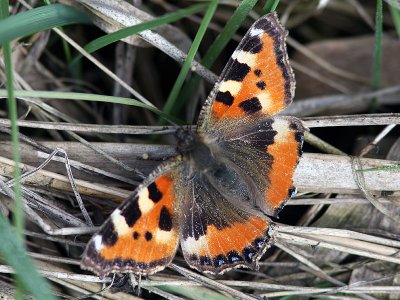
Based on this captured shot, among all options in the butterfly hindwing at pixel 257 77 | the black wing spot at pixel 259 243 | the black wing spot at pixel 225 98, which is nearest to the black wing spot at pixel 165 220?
the black wing spot at pixel 259 243

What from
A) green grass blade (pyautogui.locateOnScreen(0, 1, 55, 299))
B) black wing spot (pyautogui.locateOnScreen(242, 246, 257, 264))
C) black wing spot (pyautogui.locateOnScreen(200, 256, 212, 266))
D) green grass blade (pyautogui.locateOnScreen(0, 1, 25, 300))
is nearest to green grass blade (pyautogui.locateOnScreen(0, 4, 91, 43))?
green grass blade (pyautogui.locateOnScreen(0, 1, 25, 300))

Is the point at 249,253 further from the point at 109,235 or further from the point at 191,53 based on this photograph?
the point at 191,53

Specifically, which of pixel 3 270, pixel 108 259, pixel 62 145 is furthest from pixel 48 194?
pixel 108 259

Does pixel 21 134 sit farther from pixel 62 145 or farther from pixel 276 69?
pixel 276 69

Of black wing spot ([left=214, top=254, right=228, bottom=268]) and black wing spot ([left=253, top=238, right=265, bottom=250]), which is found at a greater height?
black wing spot ([left=253, top=238, right=265, bottom=250])

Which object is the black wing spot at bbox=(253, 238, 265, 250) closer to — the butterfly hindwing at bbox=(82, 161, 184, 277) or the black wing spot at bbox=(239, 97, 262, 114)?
the butterfly hindwing at bbox=(82, 161, 184, 277)

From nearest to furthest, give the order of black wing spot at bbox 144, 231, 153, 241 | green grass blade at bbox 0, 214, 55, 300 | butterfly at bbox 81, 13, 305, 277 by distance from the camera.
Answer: green grass blade at bbox 0, 214, 55, 300 → black wing spot at bbox 144, 231, 153, 241 → butterfly at bbox 81, 13, 305, 277

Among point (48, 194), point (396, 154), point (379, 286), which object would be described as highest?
point (396, 154)

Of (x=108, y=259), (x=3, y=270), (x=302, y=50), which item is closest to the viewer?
(x=108, y=259)
